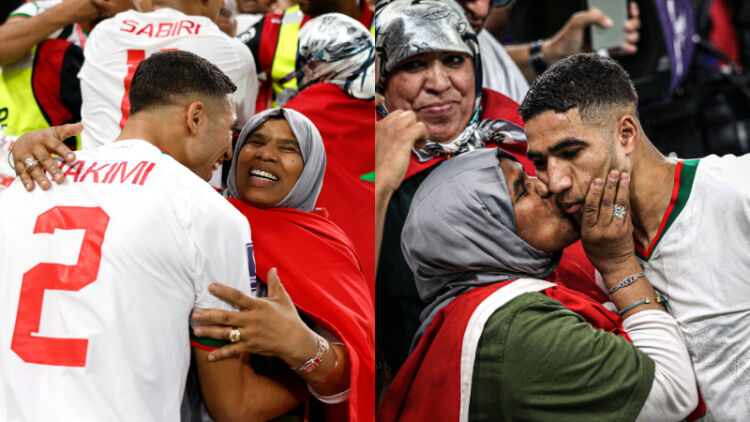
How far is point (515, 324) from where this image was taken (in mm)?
1786

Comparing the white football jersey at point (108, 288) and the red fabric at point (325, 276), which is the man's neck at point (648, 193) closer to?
the red fabric at point (325, 276)

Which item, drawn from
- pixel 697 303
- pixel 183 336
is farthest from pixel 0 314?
pixel 697 303

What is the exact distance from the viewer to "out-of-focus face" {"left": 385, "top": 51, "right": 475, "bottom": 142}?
2041 mm

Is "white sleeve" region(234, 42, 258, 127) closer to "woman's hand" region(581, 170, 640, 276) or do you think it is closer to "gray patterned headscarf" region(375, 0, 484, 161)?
"gray patterned headscarf" region(375, 0, 484, 161)

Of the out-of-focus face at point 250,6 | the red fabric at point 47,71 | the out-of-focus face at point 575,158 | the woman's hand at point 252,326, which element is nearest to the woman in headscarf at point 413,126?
the out-of-focus face at point 575,158

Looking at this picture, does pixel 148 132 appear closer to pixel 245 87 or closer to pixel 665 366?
pixel 245 87

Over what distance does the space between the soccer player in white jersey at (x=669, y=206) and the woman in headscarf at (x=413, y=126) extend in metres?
0.14

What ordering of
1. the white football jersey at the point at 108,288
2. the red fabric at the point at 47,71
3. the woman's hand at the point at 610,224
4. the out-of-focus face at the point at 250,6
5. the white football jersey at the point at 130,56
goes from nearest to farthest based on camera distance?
1. the white football jersey at the point at 108,288
2. the woman's hand at the point at 610,224
3. the white football jersey at the point at 130,56
4. the red fabric at the point at 47,71
5. the out-of-focus face at the point at 250,6

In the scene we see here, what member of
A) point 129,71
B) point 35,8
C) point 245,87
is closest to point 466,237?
point 245,87

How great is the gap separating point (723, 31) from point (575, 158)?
5.10 ft

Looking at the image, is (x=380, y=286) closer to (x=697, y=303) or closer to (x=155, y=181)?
(x=155, y=181)

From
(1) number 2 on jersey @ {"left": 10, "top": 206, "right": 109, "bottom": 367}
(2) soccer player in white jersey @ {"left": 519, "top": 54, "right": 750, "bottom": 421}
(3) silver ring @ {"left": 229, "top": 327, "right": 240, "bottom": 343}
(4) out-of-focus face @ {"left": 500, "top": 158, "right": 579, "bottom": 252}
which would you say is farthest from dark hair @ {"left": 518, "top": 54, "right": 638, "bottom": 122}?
(1) number 2 on jersey @ {"left": 10, "top": 206, "right": 109, "bottom": 367}

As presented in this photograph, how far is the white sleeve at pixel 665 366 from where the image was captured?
1749 mm

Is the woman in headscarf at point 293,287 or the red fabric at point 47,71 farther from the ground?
the red fabric at point 47,71
